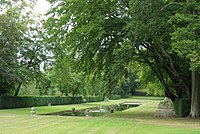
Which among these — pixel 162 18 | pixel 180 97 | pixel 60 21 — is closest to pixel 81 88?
pixel 180 97

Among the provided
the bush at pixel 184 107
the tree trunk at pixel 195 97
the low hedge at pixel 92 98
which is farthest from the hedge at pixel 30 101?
the tree trunk at pixel 195 97

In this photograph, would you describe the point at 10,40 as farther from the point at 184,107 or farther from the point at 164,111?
the point at 184,107

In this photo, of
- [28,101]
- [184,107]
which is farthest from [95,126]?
[28,101]

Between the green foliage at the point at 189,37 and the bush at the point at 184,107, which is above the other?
the green foliage at the point at 189,37

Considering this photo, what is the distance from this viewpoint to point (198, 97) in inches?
821

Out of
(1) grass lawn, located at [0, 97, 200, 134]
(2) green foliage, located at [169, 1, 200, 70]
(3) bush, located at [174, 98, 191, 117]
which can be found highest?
(2) green foliage, located at [169, 1, 200, 70]

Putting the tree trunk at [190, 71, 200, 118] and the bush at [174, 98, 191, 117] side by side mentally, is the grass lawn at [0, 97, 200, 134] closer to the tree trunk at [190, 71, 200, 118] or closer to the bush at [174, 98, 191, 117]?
the tree trunk at [190, 71, 200, 118]

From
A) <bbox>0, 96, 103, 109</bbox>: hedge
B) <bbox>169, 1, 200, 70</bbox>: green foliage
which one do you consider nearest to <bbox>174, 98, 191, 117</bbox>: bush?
<bbox>169, 1, 200, 70</bbox>: green foliage

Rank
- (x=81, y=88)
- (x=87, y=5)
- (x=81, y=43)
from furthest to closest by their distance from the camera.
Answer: (x=81, y=88), (x=81, y=43), (x=87, y=5)

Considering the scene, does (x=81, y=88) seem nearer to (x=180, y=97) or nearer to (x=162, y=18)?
(x=180, y=97)

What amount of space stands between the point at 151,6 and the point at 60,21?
688cm

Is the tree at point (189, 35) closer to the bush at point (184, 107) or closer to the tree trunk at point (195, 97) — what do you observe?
Answer: the tree trunk at point (195, 97)

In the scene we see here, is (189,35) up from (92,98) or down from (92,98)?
up

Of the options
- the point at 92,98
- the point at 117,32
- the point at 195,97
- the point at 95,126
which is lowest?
the point at 92,98
